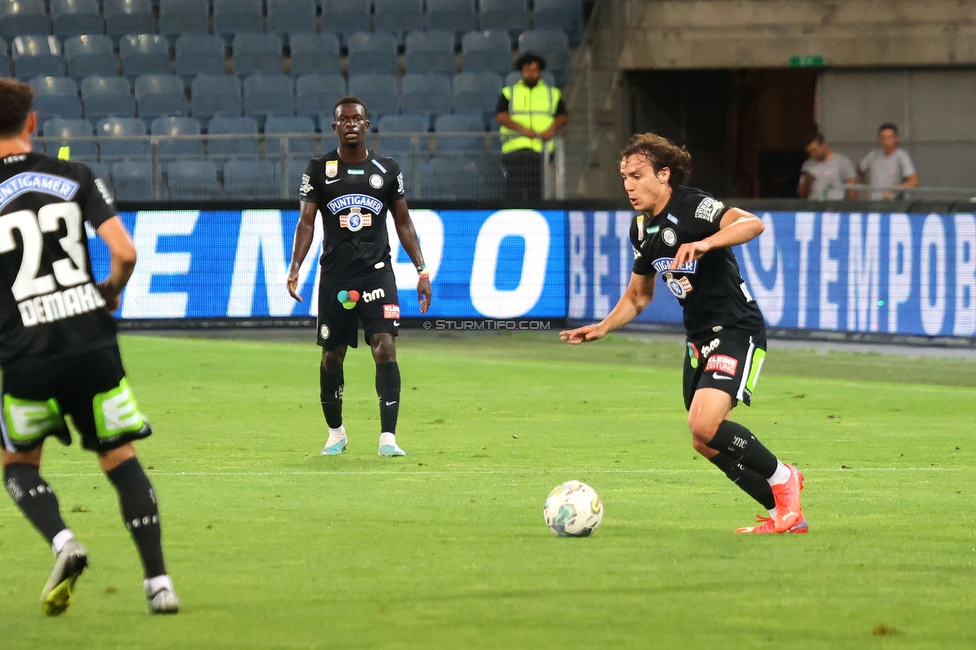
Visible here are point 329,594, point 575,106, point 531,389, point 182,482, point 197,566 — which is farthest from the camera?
point 575,106

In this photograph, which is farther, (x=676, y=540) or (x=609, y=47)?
(x=609, y=47)

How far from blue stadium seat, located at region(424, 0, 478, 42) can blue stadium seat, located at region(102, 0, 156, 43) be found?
4.49 m

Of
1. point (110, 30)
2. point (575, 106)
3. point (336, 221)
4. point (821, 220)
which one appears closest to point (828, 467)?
point (336, 221)

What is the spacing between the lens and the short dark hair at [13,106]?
5.45m

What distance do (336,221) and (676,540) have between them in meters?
4.14

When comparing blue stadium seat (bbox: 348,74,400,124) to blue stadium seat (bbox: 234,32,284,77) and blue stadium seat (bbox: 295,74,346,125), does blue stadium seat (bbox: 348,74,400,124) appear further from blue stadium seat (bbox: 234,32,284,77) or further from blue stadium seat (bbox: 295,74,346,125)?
blue stadium seat (bbox: 234,32,284,77)

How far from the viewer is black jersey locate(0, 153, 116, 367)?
5.46 metres

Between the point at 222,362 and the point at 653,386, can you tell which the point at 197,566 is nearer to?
the point at 653,386

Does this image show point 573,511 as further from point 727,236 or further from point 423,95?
point 423,95

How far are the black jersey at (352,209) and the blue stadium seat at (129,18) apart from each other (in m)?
14.8

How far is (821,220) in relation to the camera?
17969 millimetres

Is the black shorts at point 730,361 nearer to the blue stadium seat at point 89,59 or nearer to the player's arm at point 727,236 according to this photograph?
the player's arm at point 727,236

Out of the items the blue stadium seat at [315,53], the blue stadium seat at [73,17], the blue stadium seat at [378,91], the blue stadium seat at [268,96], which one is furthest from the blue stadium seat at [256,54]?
the blue stadium seat at [73,17]

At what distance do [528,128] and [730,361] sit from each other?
13.4m
